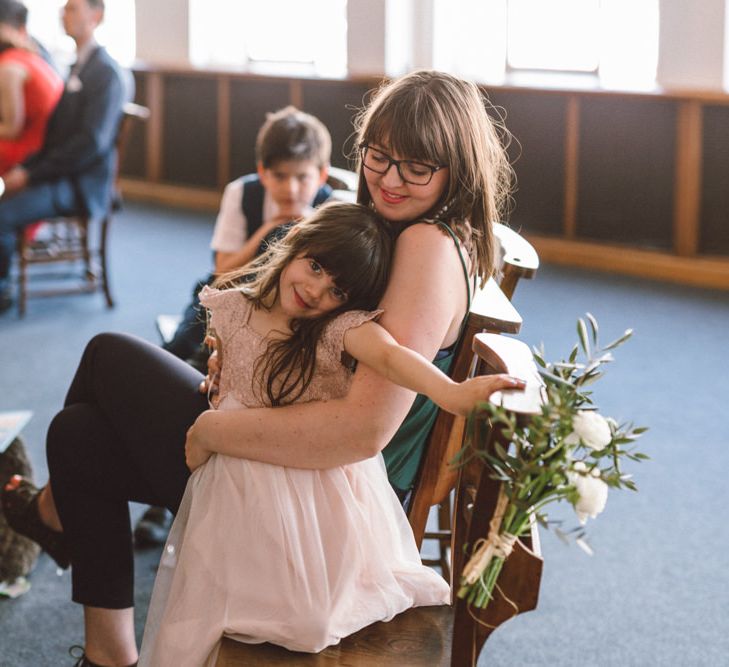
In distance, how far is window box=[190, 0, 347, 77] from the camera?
7492 millimetres

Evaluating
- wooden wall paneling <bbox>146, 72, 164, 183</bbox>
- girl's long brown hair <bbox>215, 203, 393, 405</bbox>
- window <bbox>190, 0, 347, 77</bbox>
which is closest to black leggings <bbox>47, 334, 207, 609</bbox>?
girl's long brown hair <bbox>215, 203, 393, 405</bbox>

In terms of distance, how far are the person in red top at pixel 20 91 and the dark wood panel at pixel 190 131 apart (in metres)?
2.69

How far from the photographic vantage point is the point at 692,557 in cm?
289

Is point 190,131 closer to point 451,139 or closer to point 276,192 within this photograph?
point 276,192

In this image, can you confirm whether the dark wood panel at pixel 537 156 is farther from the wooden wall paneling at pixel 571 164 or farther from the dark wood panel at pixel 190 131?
the dark wood panel at pixel 190 131

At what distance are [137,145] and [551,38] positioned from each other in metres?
3.16

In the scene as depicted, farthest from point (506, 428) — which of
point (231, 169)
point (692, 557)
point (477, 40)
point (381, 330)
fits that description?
point (231, 169)

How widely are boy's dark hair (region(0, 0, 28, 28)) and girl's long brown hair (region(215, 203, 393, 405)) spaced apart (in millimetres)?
3614

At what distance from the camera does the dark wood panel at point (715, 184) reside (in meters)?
5.48

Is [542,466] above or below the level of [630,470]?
above

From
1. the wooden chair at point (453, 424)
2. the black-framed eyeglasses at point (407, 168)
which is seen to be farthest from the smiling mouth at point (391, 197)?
the wooden chair at point (453, 424)

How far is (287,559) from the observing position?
1579 millimetres

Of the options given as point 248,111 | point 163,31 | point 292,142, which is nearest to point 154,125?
point 163,31

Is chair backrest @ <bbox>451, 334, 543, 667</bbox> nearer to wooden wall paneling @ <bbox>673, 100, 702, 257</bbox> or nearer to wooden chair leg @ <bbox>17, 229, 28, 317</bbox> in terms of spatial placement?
wooden chair leg @ <bbox>17, 229, 28, 317</bbox>
